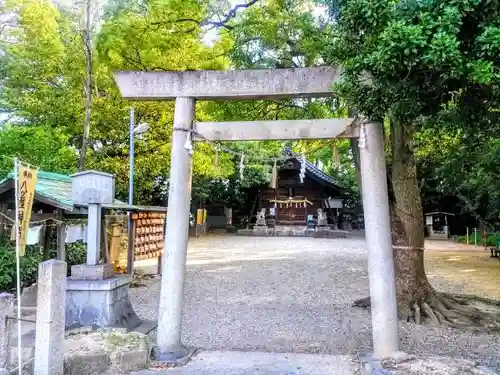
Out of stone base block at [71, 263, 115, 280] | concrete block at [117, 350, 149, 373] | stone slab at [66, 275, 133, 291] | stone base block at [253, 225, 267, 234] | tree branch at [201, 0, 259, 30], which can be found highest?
tree branch at [201, 0, 259, 30]

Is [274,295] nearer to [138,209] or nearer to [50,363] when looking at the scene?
[138,209]

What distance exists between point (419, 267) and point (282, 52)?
5089 mm

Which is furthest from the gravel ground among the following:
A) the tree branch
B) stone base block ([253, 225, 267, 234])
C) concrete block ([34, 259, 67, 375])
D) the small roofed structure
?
the small roofed structure

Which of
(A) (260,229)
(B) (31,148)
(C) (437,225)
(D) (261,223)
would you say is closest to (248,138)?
(B) (31,148)

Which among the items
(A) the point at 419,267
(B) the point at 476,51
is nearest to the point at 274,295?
(A) the point at 419,267

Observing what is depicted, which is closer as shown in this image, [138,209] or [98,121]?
[138,209]

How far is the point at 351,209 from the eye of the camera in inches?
1323

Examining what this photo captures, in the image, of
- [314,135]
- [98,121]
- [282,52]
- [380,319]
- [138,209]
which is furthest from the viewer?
[98,121]

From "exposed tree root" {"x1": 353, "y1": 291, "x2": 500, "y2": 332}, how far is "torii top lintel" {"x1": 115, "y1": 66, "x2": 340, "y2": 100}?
445 cm

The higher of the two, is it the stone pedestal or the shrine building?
the shrine building

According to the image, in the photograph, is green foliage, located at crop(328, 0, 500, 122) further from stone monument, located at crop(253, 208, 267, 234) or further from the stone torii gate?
stone monument, located at crop(253, 208, 267, 234)

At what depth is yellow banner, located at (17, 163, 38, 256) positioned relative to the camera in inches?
185

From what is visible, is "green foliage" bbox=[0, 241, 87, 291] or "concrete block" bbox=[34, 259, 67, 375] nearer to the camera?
"concrete block" bbox=[34, 259, 67, 375]

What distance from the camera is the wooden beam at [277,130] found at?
17.2 feet
